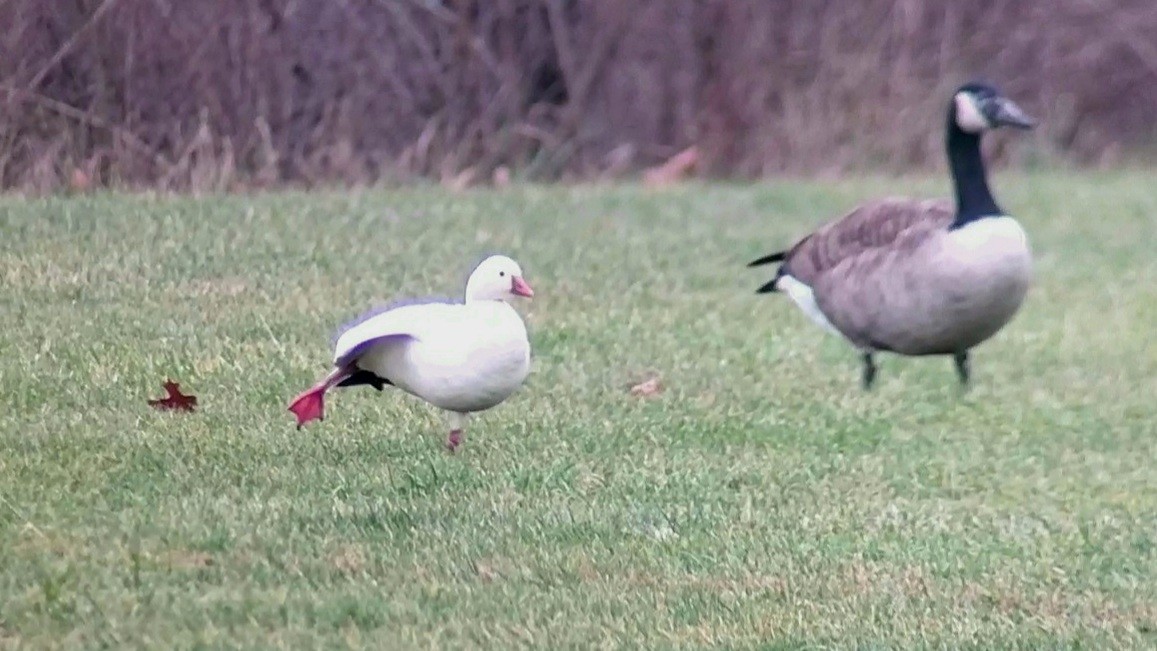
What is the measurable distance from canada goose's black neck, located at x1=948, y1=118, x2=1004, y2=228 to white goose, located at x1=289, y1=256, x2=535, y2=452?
9.80 feet

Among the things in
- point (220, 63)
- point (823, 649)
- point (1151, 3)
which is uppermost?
point (823, 649)

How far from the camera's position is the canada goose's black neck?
A: 8.38 meters

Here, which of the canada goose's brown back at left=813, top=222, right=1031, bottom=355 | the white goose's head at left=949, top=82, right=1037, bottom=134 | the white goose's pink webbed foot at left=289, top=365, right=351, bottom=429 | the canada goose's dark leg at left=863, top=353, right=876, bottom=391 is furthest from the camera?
the white goose's head at left=949, top=82, right=1037, bottom=134

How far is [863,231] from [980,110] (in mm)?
735

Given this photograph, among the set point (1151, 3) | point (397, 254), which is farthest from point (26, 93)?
point (1151, 3)

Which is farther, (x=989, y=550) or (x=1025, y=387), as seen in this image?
(x=1025, y=387)

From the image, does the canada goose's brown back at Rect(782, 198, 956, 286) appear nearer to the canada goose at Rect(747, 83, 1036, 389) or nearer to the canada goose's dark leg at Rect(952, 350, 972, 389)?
the canada goose at Rect(747, 83, 1036, 389)

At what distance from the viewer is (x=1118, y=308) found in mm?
11156

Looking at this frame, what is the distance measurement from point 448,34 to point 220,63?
2.89 metres

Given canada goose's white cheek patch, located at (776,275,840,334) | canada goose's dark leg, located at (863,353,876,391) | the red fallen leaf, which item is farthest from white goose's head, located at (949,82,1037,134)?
the red fallen leaf

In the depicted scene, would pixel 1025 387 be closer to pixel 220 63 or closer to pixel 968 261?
pixel 968 261

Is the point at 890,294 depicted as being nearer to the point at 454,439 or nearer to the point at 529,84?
the point at 454,439

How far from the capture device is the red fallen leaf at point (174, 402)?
6.67 meters

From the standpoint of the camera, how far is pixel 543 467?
6.33m
